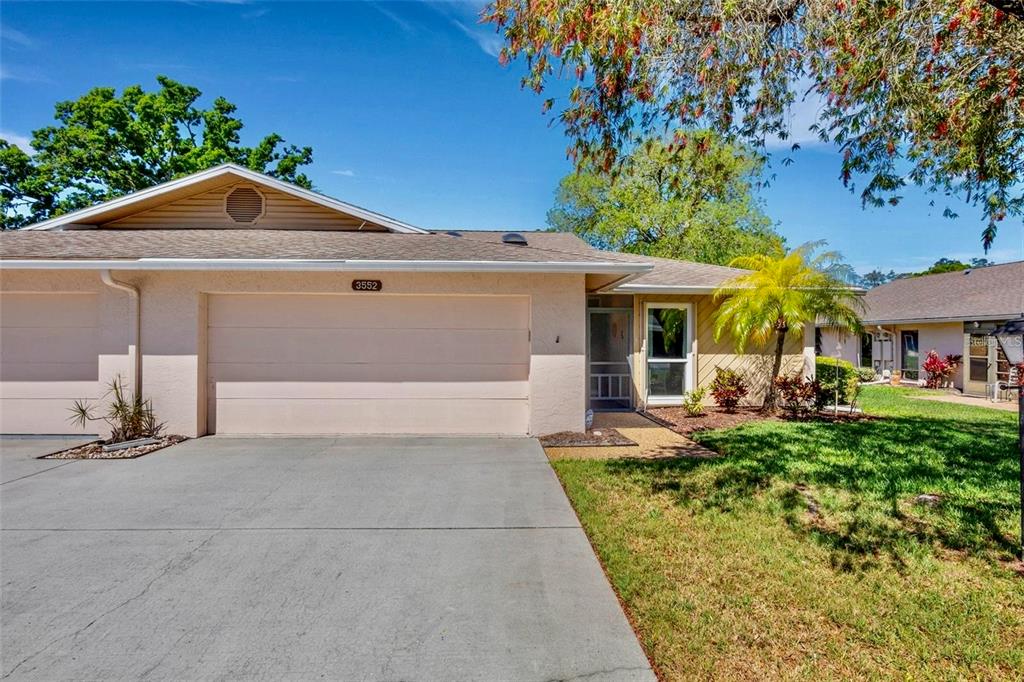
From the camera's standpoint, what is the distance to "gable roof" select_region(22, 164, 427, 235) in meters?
9.22

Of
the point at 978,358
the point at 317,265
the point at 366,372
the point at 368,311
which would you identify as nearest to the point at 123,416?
the point at 366,372

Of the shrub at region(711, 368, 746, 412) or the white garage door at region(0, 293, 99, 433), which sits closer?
the white garage door at region(0, 293, 99, 433)

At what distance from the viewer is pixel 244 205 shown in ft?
32.0

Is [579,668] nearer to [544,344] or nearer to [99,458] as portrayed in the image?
[544,344]

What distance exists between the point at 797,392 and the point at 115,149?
31.3 metres

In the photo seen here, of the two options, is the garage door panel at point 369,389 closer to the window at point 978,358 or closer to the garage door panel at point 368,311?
the garage door panel at point 368,311

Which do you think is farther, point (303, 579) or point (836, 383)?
point (836, 383)

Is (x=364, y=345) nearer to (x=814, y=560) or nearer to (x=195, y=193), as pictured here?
(x=195, y=193)

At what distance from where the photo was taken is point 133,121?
985 inches

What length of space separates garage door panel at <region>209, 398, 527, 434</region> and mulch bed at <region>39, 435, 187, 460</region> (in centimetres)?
95

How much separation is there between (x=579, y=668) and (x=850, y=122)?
5.95 meters

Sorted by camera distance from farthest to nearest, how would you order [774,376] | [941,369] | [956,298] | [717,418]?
[956,298] → [941,369] → [774,376] → [717,418]

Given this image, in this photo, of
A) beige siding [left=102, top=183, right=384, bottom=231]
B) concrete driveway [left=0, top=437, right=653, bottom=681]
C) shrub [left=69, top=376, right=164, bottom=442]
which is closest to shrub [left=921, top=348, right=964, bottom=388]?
concrete driveway [left=0, top=437, right=653, bottom=681]

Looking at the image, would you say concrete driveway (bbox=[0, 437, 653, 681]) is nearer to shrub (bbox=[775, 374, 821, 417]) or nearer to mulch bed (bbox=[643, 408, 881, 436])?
mulch bed (bbox=[643, 408, 881, 436])
